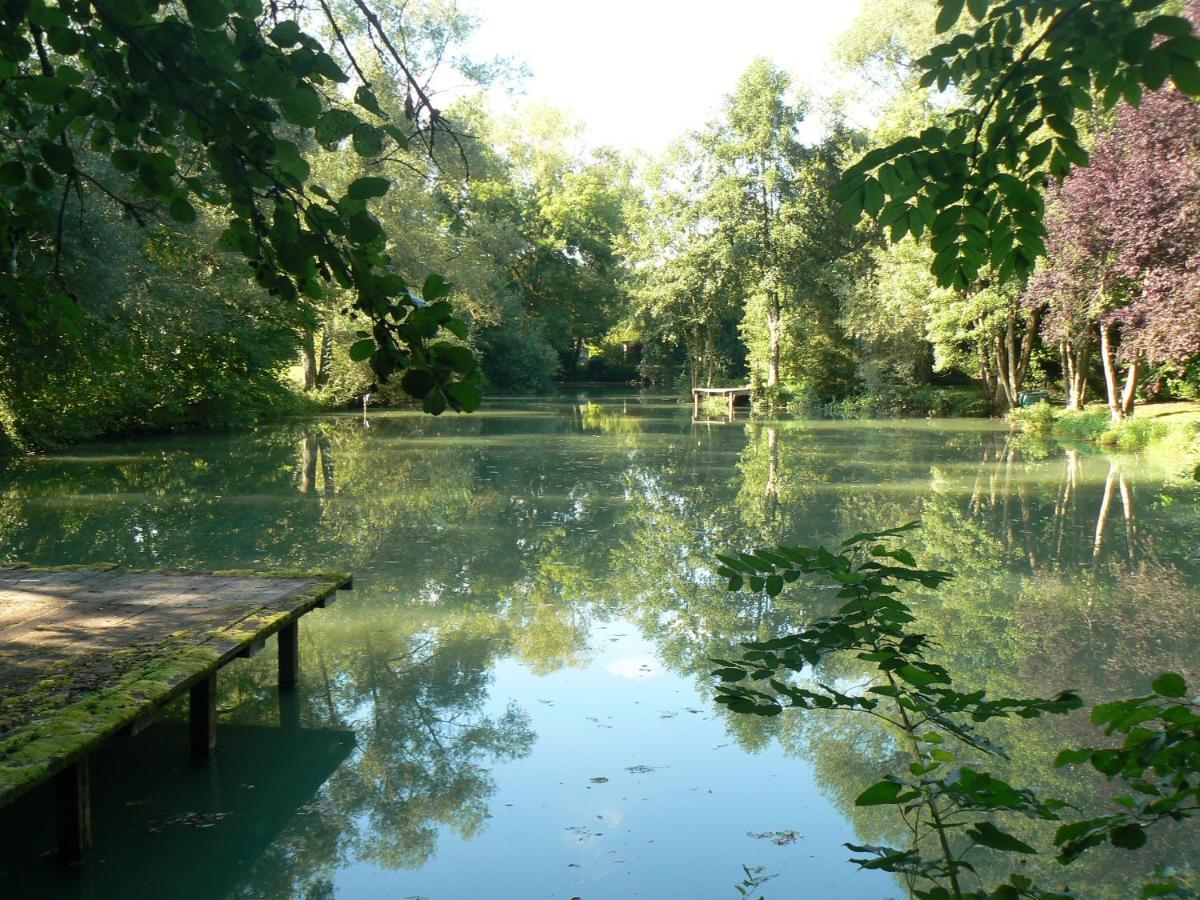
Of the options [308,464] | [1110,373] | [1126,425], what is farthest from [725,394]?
[308,464]

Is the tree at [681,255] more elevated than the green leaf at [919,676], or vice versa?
the tree at [681,255]

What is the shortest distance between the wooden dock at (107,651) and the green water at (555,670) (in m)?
0.33

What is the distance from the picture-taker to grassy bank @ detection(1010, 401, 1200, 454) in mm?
16297

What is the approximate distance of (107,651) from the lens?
392 cm

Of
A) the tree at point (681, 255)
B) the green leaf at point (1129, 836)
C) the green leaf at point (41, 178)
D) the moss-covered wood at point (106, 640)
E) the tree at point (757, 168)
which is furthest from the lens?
the tree at point (681, 255)

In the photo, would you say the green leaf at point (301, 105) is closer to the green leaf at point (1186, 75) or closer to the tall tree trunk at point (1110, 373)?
the green leaf at point (1186, 75)

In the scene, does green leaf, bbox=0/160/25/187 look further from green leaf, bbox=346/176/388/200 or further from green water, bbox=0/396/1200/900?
green water, bbox=0/396/1200/900

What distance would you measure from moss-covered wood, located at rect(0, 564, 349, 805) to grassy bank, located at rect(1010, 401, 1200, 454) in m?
12.9

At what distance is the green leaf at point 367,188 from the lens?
1.73m

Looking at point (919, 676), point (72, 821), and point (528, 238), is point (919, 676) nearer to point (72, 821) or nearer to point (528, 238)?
point (72, 821)

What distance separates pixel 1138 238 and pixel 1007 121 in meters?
16.2

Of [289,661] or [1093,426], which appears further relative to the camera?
[1093,426]

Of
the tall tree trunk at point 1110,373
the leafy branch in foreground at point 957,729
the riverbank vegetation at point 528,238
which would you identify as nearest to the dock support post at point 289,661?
the riverbank vegetation at point 528,238

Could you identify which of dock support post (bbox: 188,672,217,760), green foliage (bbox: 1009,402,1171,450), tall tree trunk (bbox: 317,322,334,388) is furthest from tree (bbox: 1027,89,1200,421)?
tall tree trunk (bbox: 317,322,334,388)
